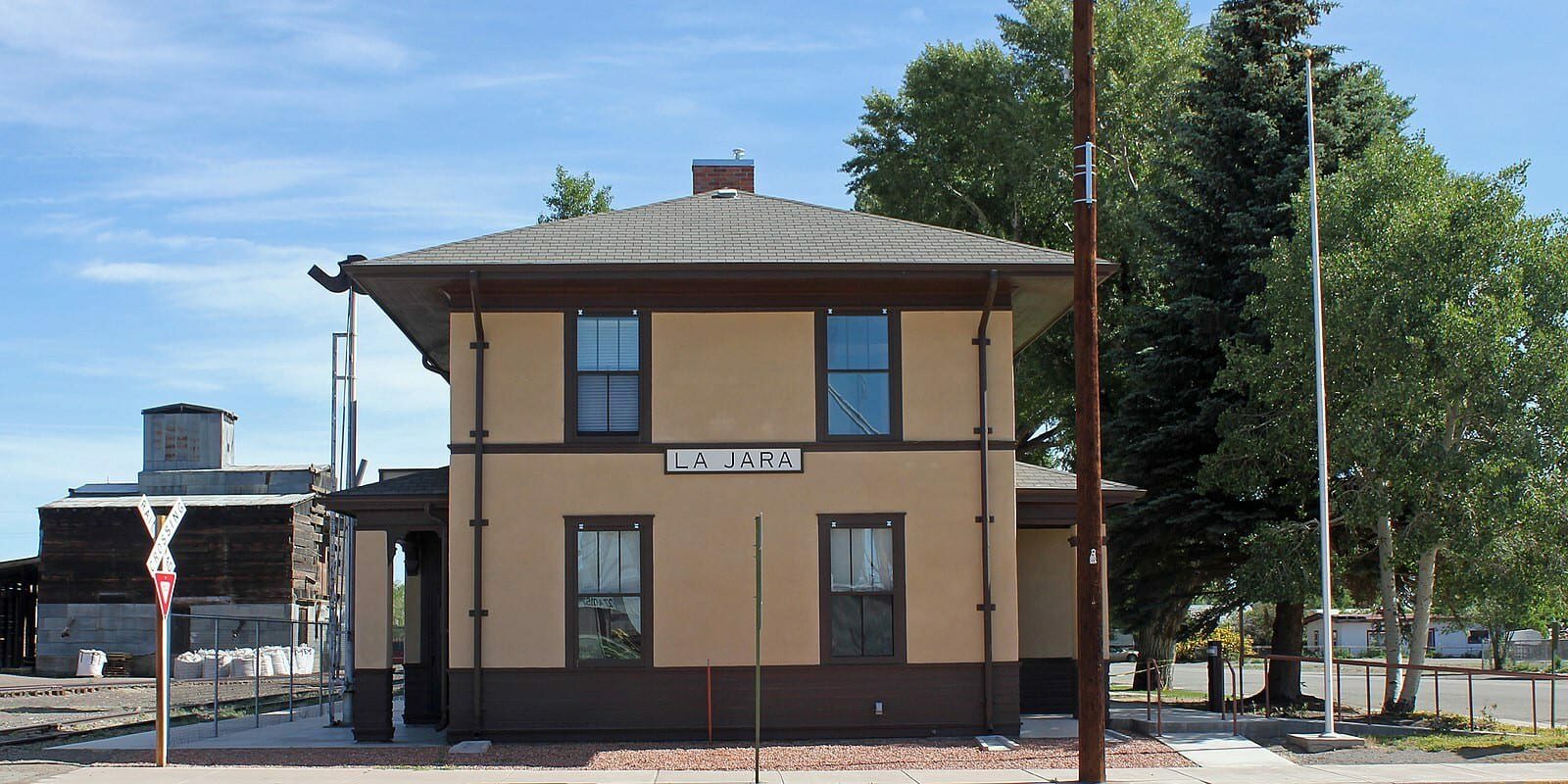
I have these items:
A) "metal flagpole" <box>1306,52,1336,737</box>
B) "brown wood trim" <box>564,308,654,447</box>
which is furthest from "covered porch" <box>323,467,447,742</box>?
"metal flagpole" <box>1306,52,1336,737</box>

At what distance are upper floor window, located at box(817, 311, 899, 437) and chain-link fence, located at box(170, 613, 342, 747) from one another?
8.96 meters

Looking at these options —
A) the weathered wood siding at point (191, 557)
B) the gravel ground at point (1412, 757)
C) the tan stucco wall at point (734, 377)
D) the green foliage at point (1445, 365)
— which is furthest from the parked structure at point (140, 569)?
the gravel ground at point (1412, 757)

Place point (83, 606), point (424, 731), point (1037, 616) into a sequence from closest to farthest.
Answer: point (424, 731) < point (1037, 616) < point (83, 606)

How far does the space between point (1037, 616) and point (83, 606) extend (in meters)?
37.8

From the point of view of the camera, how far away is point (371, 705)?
19.2m

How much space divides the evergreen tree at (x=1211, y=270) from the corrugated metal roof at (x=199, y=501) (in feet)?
104

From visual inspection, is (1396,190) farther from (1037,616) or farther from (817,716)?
(817,716)

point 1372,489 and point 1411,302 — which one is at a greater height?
point 1411,302

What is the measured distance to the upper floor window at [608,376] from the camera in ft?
63.8

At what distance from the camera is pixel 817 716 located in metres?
19.1

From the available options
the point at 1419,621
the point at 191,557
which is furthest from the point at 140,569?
the point at 1419,621

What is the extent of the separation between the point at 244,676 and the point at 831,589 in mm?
29867

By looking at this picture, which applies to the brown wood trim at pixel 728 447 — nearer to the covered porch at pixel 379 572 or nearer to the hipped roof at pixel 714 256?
the covered porch at pixel 379 572

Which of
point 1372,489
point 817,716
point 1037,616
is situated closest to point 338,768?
point 817,716
